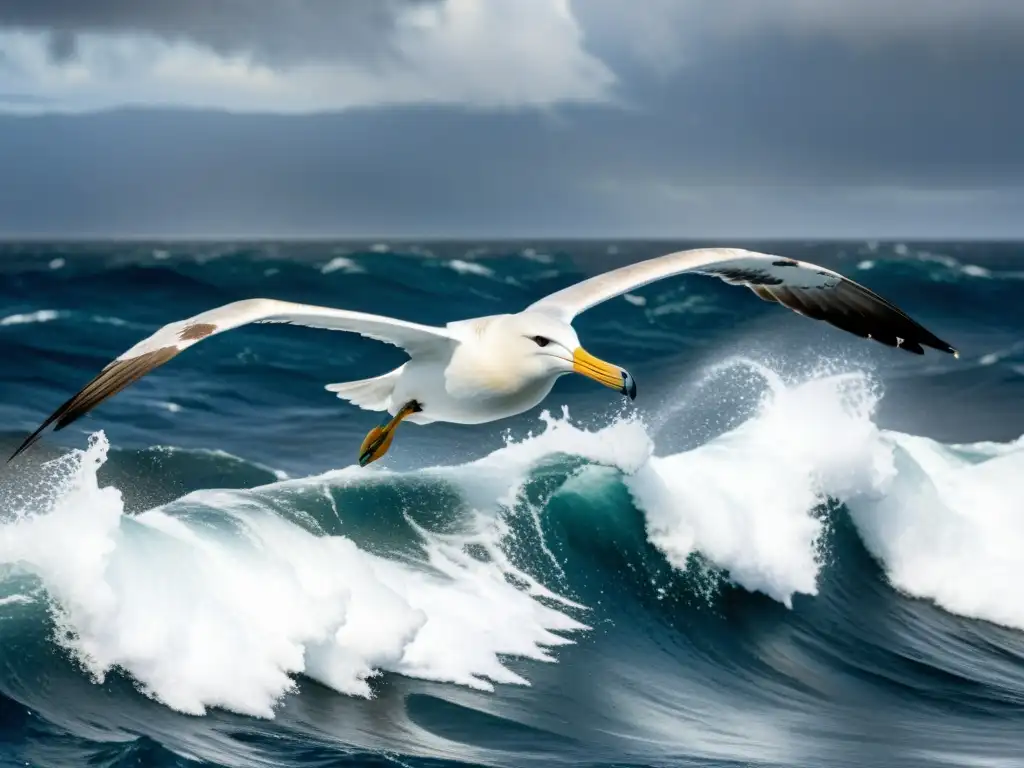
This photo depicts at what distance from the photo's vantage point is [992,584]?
18062 millimetres

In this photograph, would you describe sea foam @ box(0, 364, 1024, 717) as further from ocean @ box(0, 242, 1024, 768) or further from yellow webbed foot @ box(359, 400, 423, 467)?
yellow webbed foot @ box(359, 400, 423, 467)

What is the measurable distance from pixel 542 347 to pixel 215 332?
1.91 metres

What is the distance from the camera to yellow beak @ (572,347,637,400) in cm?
791

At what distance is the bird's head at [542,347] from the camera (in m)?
8.46

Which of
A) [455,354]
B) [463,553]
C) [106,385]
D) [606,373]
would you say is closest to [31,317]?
[463,553]

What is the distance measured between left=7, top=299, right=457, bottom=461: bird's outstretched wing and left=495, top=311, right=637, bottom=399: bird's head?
1.77 feet

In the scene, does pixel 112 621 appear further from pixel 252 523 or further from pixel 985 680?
pixel 985 680

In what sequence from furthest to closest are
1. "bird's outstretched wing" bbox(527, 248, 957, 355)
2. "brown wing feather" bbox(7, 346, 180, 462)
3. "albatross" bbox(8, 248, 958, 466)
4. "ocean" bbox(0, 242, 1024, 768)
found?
"bird's outstretched wing" bbox(527, 248, 957, 355) < "ocean" bbox(0, 242, 1024, 768) < "albatross" bbox(8, 248, 958, 466) < "brown wing feather" bbox(7, 346, 180, 462)

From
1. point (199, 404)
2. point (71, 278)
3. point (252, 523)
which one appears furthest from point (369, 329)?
point (71, 278)

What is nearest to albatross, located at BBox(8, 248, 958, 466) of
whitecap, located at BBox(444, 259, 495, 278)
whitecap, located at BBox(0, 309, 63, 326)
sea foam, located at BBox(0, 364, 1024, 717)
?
sea foam, located at BBox(0, 364, 1024, 717)

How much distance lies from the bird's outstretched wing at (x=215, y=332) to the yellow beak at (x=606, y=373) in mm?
1121

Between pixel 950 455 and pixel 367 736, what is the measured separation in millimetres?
14238

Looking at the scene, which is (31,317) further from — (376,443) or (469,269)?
(376,443)

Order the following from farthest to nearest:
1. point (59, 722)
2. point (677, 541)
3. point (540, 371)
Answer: point (677, 541) → point (59, 722) → point (540, 371)
